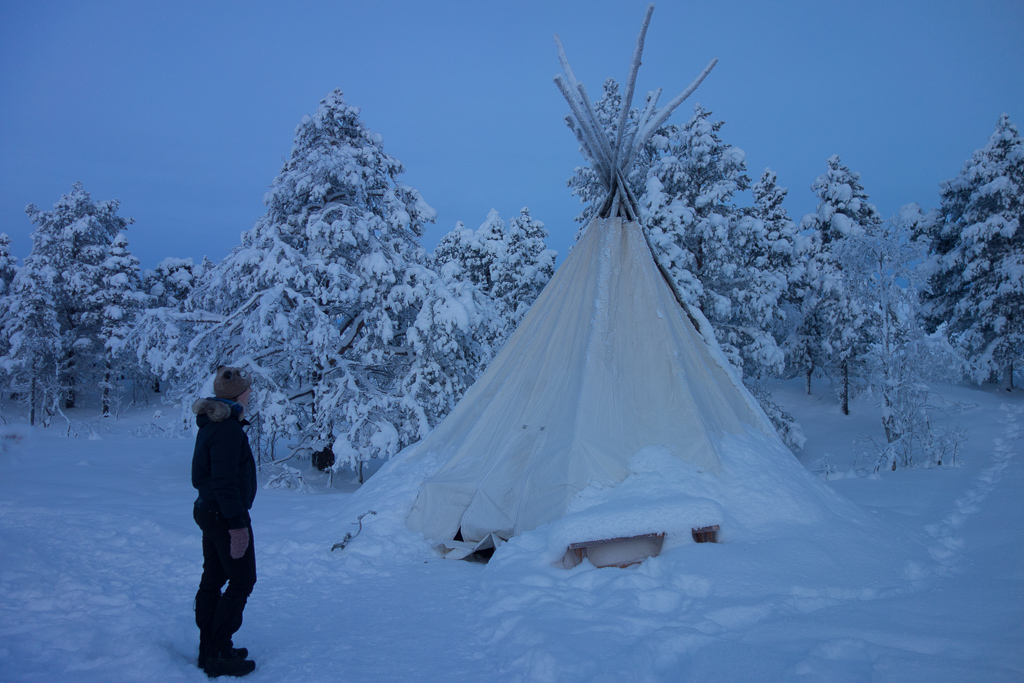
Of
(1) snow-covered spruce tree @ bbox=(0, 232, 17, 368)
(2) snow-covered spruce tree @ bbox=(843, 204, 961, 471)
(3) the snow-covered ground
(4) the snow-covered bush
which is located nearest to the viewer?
(3) the snow-covered ground

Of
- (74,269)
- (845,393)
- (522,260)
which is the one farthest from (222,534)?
(74,269)

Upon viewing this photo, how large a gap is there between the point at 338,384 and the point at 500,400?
5.24 meters

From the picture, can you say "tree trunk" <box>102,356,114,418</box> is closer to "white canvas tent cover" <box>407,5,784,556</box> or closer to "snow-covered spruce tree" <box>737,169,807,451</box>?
"white canvas tent cover" <box>407,5,784,556</box>

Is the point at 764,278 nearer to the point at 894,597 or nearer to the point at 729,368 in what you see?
the point at 729,368

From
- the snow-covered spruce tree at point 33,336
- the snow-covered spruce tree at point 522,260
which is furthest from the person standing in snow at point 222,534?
the snow-covered spruce tree at point 33,336

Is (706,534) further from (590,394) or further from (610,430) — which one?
(590,394)

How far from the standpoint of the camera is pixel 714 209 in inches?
572

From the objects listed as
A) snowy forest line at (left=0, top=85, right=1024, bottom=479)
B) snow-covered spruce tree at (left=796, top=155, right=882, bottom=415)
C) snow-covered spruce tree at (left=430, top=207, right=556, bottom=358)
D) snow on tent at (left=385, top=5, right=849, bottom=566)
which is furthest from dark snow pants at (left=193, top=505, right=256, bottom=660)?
snow-covered spruce tree at (left=796, top=155, right=882, bottom=415)

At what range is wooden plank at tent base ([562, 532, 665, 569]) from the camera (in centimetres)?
423

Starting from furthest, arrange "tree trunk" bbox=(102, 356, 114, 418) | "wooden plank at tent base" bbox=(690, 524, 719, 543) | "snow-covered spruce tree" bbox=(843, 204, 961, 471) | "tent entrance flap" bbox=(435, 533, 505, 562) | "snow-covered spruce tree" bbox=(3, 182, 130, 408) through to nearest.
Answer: "tree trunk" bbox=(102, 356, 114, 418), "snow-covered spruce tree" bbox=(3, 182, 130, 408), "snow-covered spruce tree" bbox=(843, 204, 961, 471), "tent entrance flap" bbox=(435, 533, 505, 562), "wooden plank at tent base" bbox=(690, 524, 719, 543)

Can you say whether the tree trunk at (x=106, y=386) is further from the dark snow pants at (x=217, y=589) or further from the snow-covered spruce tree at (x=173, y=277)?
the dark snow pants at (x=217, y=589)

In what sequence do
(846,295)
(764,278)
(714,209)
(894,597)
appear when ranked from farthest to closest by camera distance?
(846,295) → (764,278) → (714,209) → (894,597)

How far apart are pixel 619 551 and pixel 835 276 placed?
19.1 m

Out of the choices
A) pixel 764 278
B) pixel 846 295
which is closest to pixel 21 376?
pixel 764 278
